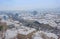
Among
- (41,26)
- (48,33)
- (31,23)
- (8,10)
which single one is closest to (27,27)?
(31,23)

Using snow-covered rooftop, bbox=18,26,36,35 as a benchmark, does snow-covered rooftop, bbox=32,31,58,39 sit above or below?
below

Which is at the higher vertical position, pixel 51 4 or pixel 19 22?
pixel 51 4

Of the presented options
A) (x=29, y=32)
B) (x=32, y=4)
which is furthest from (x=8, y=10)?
(x=29, y=32)

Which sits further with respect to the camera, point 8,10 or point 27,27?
point 8,10

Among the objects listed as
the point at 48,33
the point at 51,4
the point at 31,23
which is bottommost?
the point at 48,33

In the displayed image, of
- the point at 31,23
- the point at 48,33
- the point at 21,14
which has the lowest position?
the point at 48,33

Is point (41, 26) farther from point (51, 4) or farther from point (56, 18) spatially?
point (51, 4)

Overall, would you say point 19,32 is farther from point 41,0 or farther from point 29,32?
point 41,0

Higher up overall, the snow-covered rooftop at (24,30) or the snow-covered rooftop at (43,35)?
the snow-covered rooftop at (24,30)

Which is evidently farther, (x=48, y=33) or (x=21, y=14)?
(x=21, y=14)
